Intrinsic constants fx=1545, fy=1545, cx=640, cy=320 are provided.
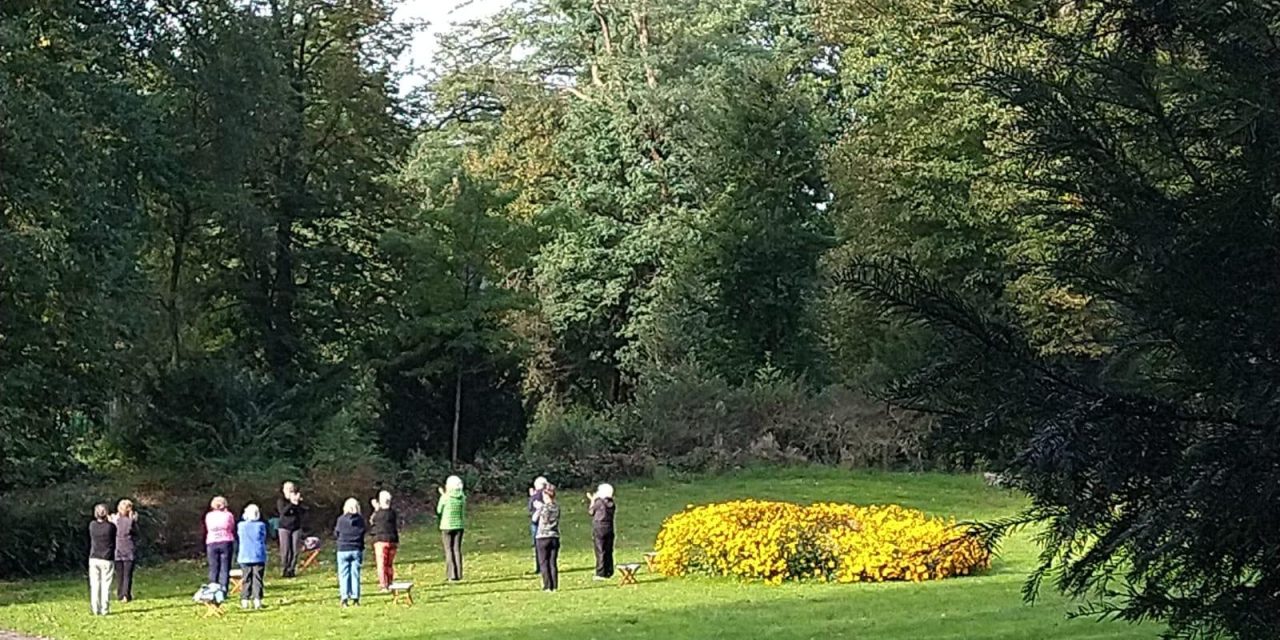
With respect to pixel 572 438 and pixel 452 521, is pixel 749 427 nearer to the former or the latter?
pixel 572 438

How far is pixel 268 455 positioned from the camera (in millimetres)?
34375

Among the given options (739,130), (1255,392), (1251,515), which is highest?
(739,130)

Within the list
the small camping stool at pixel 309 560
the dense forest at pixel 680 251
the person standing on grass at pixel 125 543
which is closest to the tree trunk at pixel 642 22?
the dense forest at pixel 680 251

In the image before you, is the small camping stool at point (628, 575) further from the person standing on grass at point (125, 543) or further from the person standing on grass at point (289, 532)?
the person standing on grass at point (125, 543)

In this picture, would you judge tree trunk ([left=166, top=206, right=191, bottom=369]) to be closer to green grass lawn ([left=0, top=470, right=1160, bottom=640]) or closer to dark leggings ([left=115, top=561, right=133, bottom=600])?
green grass lawn ([left=0, top=470, right=1160, bottom=640])

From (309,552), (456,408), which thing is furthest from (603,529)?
(456,408)

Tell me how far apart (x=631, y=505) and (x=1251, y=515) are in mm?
30564

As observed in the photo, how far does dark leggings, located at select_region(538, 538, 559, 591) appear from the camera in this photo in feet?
67.5

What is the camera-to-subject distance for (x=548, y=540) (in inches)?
808

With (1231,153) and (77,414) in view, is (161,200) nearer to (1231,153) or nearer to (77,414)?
(77,414)

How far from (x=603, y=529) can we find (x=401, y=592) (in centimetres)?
295

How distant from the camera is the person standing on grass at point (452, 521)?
21469 millimetres

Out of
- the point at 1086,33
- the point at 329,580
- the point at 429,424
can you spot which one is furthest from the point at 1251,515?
the point at 429,424

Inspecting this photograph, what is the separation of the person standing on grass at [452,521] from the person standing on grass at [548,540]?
1.34m
